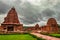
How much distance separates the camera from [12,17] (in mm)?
58969

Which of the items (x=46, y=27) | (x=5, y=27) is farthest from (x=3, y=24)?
(x=46, y=27)

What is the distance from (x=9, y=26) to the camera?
2117 inches

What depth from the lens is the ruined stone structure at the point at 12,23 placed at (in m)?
53.5

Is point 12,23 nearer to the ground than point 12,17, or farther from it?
nearer to the ground

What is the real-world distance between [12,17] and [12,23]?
136 inches

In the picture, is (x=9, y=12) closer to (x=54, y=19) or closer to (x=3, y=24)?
(x=3, y=24)

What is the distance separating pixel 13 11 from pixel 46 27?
13706 mm

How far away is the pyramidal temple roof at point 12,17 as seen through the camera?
190 ft

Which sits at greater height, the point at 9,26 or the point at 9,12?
the point at 9,12

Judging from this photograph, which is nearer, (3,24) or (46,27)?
(3,24)

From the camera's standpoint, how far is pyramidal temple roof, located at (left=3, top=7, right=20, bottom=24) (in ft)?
190

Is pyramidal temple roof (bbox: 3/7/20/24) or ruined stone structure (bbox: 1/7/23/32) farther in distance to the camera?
pyramidal temple roof (bbox: 3/7/20/24)

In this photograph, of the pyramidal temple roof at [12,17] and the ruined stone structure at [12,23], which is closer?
the ruined stone structure at [12,23]

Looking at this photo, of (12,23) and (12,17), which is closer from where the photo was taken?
(12,23)
